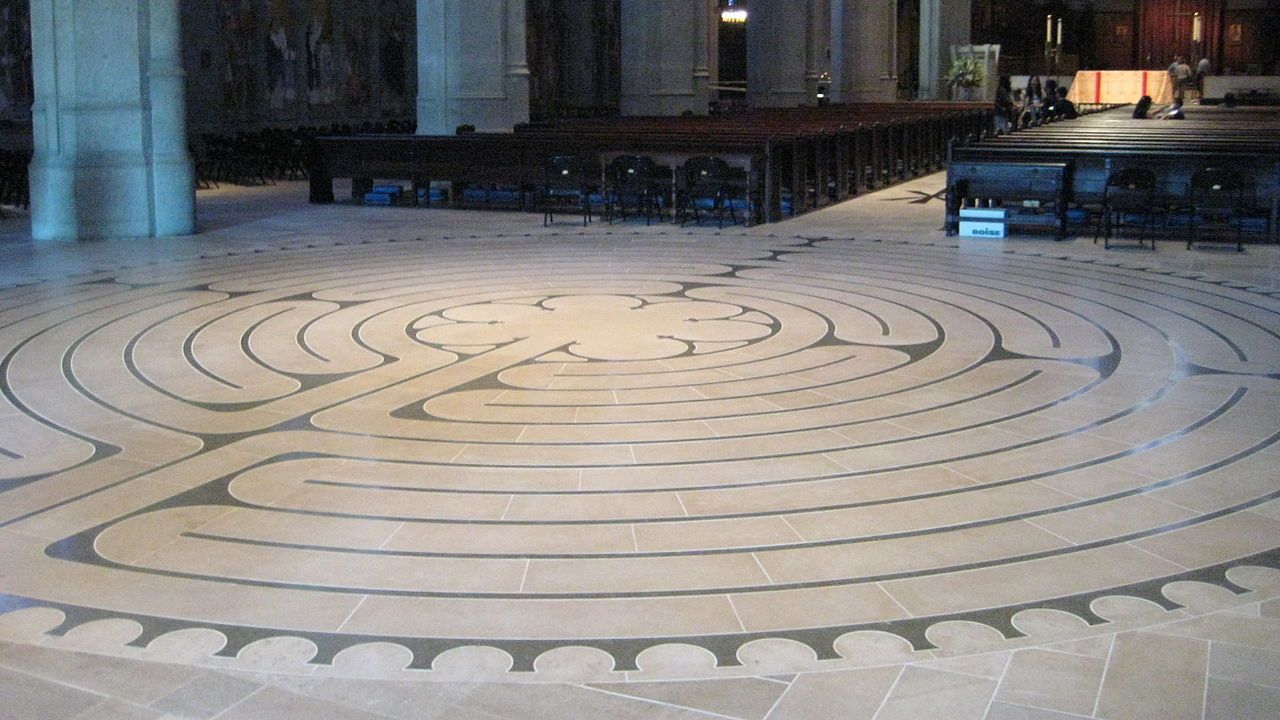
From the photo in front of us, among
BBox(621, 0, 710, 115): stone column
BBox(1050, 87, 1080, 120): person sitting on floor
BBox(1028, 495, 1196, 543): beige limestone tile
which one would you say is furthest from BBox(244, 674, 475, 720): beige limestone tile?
BBox(1050, 87, 1080, 120): person sitting on floor

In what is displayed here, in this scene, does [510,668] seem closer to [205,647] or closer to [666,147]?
[205,647]

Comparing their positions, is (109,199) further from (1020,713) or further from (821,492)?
(1020,713)

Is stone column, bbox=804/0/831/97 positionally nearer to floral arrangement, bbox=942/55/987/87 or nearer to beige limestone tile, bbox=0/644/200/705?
floral arrangement, bbox=942/55/987/87

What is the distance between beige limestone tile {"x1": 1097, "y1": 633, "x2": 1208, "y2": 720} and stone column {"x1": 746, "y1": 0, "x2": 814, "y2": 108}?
27657 mm

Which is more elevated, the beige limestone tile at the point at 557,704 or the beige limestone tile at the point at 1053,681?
the beige limestone tile at the point at 1053,681

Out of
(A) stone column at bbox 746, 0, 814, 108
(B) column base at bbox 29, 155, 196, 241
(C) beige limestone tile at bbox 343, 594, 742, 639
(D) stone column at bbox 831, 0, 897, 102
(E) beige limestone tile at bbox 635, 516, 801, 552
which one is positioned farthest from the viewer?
(D) stone column at bbox 831, 0, 897, 102

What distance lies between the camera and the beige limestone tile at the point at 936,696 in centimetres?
359

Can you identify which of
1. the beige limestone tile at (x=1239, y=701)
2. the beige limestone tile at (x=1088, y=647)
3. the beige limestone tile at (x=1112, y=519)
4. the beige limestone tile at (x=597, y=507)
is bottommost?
the beige limestone tile at (x=1239, y=701)

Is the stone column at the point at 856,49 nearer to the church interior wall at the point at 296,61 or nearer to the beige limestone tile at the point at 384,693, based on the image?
the church interior wall at the point at 296,61

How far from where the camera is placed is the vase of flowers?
35344 millimetres

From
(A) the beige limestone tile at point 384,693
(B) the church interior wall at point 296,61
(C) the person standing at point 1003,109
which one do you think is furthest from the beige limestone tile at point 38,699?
(C) the person standing at point 1003,109

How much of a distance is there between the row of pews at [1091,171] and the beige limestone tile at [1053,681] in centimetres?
1016

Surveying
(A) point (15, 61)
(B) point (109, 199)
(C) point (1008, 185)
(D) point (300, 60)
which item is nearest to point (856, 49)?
(D) point (300, 60)

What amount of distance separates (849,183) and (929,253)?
6.63 metres
